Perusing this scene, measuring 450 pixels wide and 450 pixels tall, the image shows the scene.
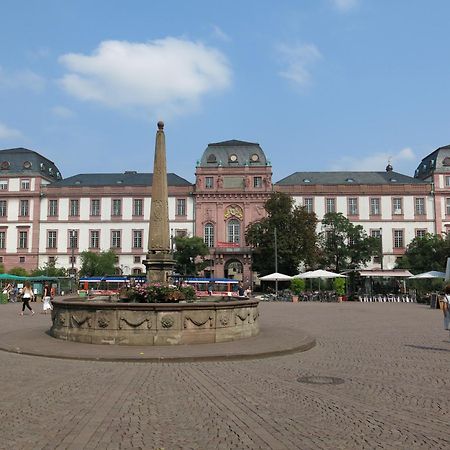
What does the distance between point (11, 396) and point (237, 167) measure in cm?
6557

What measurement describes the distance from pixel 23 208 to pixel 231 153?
3250 centimetres

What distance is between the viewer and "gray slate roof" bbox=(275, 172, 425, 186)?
250 feet

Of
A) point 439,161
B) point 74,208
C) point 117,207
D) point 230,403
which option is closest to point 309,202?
point 439,161

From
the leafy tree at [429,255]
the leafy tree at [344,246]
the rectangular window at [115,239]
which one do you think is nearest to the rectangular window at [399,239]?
the leafy tree at [344,246]

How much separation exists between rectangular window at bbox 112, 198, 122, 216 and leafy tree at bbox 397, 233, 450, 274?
1623 inches

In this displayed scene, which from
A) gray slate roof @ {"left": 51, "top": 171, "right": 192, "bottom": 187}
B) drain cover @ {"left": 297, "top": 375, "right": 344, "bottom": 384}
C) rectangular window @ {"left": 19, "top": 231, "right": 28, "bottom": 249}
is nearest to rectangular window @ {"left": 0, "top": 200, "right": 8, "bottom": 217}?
rectangular window @ {"left": 19, "top": 231, "right": 28, "bottom": 249}

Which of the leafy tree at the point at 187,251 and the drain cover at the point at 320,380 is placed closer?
the drain cover at the point at 320,380

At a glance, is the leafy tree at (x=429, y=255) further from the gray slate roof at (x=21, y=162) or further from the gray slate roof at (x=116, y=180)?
the gray slate roof at (x=21, y=162)

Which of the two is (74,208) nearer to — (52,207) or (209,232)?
(52,207)

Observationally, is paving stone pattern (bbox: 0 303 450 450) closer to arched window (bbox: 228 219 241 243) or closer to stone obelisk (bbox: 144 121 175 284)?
stone obelisk (bbox: 144 121 175 284)

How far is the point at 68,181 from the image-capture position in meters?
77.7

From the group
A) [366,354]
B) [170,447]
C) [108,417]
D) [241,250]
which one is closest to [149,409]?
[108,417]

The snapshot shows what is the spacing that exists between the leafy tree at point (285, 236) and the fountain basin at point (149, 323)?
43514 millimetres

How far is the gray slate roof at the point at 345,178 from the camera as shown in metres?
76.3
